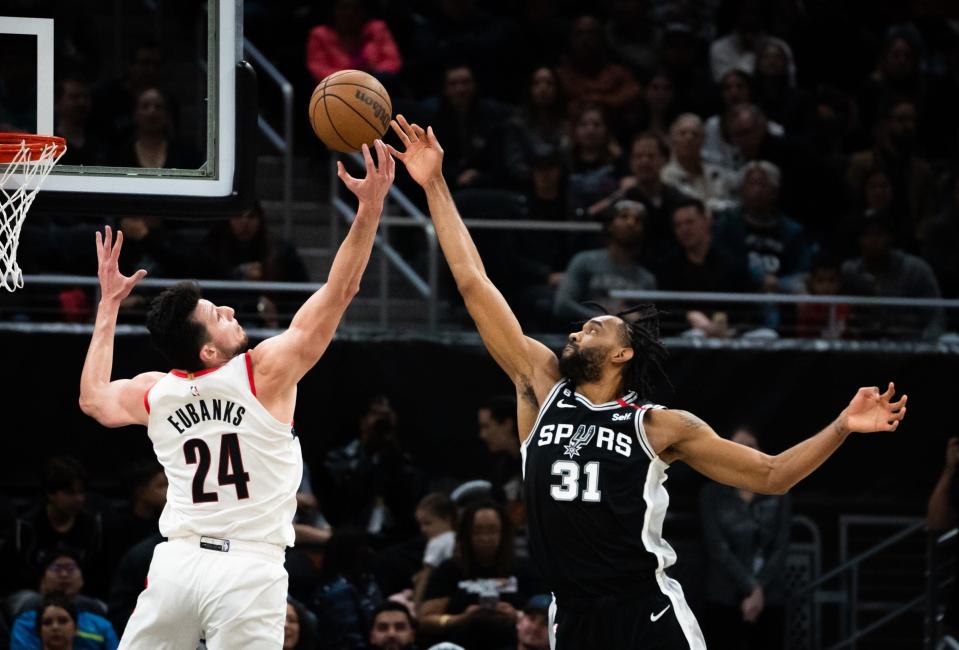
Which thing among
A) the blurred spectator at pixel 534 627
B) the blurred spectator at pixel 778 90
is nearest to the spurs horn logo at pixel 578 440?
the blurred spectator at pixel 534 627

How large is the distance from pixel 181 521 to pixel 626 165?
7669mm

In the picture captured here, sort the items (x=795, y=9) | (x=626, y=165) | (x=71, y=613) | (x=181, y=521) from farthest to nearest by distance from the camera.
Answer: (x=795, y=9)
(x=626, y=165)
(x=71, y=613)
(x=181, y=521)

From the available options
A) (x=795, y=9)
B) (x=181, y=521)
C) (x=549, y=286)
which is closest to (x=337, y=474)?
(x=549, y=286)

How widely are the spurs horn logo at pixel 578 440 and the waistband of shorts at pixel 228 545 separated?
1315 millimetres

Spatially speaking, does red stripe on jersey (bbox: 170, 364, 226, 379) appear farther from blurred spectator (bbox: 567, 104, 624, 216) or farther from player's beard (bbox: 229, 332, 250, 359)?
blurred spectator (bbox: 567, 104, 624, 216)

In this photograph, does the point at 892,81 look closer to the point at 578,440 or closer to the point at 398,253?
the point at 398,253

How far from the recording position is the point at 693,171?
1347 cm

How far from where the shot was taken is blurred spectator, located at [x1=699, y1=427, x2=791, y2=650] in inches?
443

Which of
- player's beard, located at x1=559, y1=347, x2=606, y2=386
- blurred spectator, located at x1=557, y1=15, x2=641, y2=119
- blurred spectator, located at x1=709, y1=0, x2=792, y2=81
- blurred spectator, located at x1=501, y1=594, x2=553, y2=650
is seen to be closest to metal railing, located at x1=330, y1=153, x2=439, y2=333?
blurred spectator, located at x1=557, y1=15, x2=641, y2=119

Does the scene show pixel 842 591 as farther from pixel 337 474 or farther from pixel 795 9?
pixel 795 9

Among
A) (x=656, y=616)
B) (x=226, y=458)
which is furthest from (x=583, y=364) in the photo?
(x=226, y=458)

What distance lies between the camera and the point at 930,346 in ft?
38.8

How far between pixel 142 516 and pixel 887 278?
20.2ft

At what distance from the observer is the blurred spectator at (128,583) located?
32.2 feet
